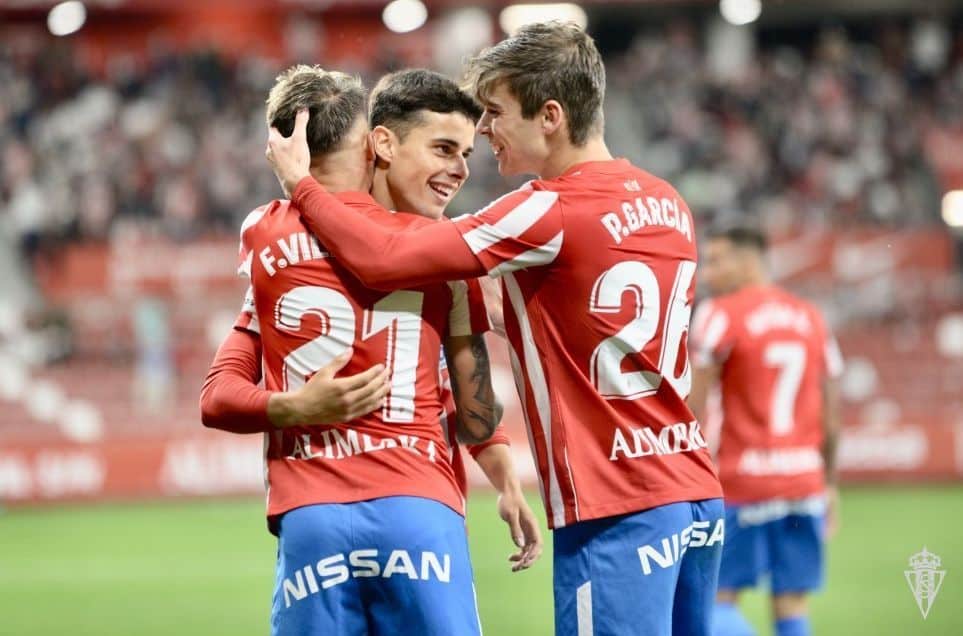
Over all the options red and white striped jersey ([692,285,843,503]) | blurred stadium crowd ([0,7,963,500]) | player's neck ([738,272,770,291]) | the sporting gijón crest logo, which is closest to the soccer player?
the sporting gijón crest logo

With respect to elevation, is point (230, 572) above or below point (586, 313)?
below

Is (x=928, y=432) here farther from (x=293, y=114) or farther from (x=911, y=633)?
(x=293, y=114)

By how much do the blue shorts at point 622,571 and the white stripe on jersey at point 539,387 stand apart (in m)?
0.07

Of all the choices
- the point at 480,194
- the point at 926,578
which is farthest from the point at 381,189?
the point at 480,194

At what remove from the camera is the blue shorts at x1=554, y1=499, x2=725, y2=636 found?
3074 mm

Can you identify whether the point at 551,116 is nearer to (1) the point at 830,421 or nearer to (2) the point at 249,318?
(2) the point at 249,318

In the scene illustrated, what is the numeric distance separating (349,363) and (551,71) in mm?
885

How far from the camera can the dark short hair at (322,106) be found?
3.29 metres

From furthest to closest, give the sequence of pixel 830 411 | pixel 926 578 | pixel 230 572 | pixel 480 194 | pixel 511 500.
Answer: pixel 480 194
pixel 230 572
pixel 830 411
pixel 926 578
pixel 511 500

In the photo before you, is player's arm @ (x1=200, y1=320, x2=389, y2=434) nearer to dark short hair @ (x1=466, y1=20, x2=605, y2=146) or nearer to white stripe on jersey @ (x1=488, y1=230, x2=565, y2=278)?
white stripe on jersey @ (x1=488, y1=230, x2=565, y2=278)

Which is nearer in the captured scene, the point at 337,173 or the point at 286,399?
the point at 286,399

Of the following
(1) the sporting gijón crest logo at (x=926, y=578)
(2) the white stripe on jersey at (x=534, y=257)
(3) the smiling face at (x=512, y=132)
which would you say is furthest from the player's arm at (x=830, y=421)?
(2) the white stripe on jersey at (x=534, y=257)

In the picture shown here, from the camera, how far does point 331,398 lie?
2.99 metres

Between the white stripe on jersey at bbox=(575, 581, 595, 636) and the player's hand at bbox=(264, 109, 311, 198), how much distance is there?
4.00ft
